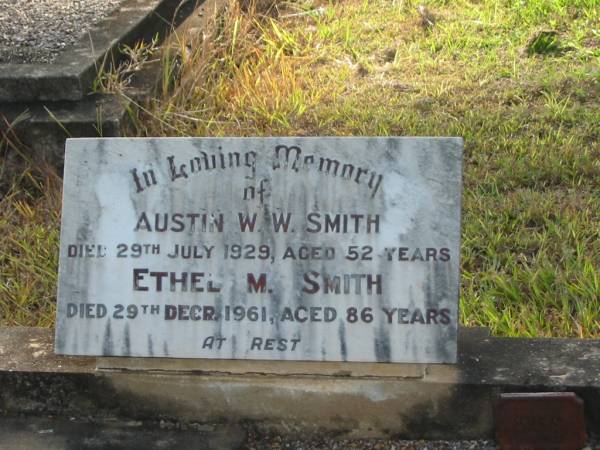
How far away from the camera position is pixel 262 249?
252 cm

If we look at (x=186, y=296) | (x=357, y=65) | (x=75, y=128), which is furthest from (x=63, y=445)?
(x=357, y=65)

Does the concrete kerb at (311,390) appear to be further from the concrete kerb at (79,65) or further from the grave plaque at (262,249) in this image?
the concrete kerb at (79,65)

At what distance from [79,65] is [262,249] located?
6.79ft

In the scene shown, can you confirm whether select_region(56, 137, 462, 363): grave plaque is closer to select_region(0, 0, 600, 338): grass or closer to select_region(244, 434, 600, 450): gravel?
select_region(244, 434, 600, 450): gravel

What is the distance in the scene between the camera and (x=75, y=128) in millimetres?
4102

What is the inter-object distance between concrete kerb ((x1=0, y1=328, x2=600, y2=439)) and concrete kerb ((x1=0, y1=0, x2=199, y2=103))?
5.77 feet

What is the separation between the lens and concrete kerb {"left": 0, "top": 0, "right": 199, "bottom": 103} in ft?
13.7

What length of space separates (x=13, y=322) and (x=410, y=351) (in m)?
1.44

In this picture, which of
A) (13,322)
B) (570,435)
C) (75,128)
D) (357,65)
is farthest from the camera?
(357,65)

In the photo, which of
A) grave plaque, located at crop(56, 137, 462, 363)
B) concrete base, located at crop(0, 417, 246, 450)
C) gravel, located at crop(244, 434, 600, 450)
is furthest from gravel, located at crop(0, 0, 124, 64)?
gravel, located at crop(244, 434, 600, 450)

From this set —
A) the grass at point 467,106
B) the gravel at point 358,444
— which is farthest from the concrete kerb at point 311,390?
the grass at point 467,106

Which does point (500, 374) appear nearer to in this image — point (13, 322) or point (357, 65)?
point (13, 322)

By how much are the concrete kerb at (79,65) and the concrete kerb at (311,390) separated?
1.76 m

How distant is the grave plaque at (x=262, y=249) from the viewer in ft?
8.14
